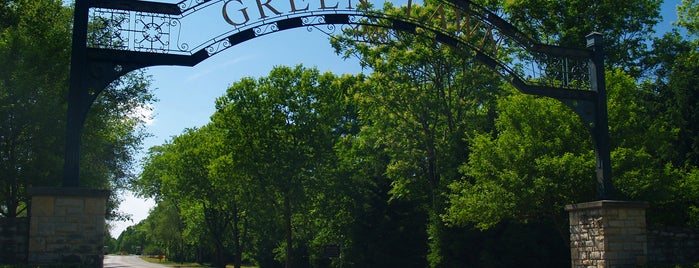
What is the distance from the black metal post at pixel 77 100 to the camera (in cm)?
1164

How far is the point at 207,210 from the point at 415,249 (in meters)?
19.2

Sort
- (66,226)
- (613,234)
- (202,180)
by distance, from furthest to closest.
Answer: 1. (202,180)
2. (613,234)
3. (66,226)

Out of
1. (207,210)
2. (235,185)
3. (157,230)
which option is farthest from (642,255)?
(157,230)

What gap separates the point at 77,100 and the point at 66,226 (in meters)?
2.26

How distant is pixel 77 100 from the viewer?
11.9 metres

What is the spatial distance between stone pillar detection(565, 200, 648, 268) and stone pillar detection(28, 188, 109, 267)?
30.6ft

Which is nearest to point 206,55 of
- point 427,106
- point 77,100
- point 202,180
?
point 77,100

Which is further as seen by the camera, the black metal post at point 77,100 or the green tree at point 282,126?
the green tree at point 282,126

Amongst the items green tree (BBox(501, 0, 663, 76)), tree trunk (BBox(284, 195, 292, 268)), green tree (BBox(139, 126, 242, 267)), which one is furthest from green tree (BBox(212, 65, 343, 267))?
green tree (BBox(501, 0, 663, 76))

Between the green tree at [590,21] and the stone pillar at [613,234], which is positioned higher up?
the green tree at [590,21]

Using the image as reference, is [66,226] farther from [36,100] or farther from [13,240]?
[36,100]

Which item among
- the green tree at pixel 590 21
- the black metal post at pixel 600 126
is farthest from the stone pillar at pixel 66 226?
the green tree at pixel 590 21

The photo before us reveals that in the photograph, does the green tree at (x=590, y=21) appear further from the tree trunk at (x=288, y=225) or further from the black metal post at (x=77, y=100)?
the black metal post at (x=77, y=100)

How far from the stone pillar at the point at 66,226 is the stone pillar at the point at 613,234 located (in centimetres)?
932
